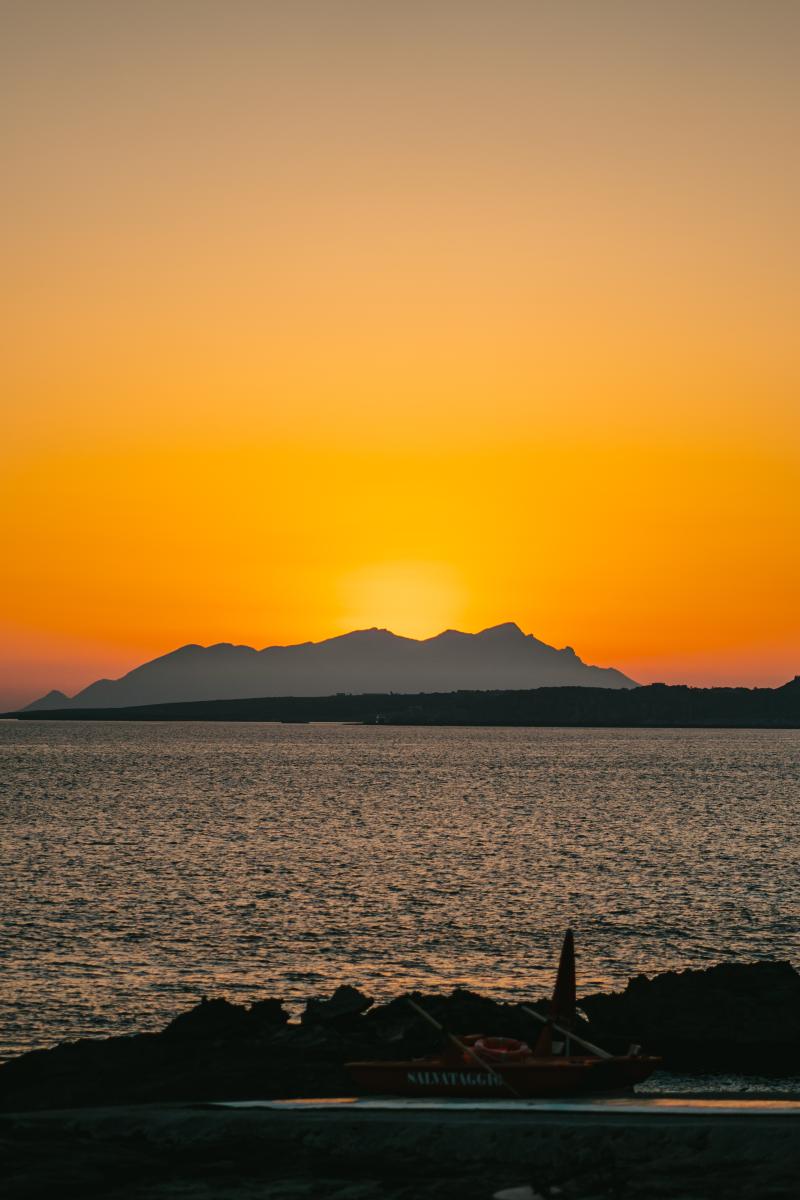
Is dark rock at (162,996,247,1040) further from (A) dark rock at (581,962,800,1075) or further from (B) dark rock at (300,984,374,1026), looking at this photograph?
(A) dark rock at (581,962,800,1075)

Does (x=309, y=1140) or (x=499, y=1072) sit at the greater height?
(x=499, y=1072)

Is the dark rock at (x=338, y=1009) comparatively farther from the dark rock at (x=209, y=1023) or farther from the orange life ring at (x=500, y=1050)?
the orange life ring at (x=500, y=1050)

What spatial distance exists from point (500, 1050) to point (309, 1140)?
5.78 metres

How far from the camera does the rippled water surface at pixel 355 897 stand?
4575 cm

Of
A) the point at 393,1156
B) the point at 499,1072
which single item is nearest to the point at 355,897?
the point at 499,1072

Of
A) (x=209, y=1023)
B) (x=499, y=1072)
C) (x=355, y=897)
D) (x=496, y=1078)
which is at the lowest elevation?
(x=355, y=897)

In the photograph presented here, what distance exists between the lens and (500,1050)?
26531 millimetres

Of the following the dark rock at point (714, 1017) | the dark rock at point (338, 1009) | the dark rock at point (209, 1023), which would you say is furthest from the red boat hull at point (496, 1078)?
the dark rock at point (338, 1009)

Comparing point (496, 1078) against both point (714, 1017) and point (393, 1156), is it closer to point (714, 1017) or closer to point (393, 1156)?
point (393, 1156)

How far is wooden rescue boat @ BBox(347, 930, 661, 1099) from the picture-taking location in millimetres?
25328

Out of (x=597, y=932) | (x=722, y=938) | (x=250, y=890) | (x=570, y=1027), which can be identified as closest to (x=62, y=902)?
(x=250, y=890)

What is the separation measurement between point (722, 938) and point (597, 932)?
18.6 ft

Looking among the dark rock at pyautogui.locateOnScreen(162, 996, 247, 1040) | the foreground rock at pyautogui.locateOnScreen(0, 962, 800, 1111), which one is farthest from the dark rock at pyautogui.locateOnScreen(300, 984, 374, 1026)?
the dark rock at pyautogui.locateOnScreen(162, 996, 247, 1040)

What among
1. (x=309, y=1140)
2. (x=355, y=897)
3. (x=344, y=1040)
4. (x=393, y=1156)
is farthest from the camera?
(x=355, y=897)
